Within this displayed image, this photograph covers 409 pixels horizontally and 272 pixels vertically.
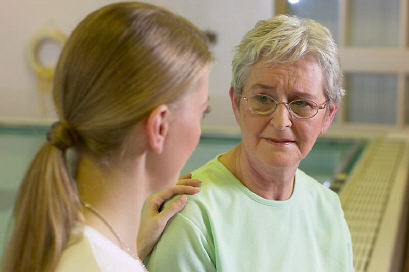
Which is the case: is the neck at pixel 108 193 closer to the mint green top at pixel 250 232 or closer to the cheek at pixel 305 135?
the mint green top at pixel 250 232

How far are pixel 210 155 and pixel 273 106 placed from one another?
2489mm

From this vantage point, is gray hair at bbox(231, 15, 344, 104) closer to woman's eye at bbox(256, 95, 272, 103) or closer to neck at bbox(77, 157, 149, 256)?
woman's eye at bbox(256, 95, 272, 103)

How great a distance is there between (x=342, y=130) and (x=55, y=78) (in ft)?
13.9

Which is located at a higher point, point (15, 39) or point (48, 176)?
point (48, 176)

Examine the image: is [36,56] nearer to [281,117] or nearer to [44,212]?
[281,117]

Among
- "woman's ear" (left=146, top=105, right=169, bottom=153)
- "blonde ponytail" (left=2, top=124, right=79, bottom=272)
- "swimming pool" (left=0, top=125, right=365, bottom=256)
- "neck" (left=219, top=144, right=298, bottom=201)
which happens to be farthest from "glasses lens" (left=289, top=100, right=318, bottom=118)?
"swimming pool" (left=0, top=125, right=365, bottom=256)

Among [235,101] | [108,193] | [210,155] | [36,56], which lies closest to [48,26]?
[36,56]

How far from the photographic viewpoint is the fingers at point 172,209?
4.13ft

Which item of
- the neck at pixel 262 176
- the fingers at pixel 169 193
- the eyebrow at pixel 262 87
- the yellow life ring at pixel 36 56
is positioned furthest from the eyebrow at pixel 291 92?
the yellow life ring at pixel 36 56

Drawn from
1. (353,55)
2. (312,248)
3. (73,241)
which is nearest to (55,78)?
(73,241)

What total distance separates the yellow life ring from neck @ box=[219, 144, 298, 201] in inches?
162

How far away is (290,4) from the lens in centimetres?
506

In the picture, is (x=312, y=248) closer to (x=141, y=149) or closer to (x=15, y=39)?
(x=141, y=149)

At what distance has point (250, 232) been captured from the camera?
1.36 meters
